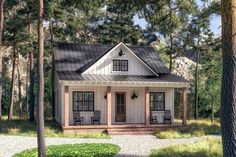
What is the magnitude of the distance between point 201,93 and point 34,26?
685 inches

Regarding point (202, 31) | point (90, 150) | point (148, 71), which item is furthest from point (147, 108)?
point (202, 31)

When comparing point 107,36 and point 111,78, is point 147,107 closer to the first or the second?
point 111,78

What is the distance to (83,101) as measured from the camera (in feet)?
90.6

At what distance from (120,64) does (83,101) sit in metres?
3.53

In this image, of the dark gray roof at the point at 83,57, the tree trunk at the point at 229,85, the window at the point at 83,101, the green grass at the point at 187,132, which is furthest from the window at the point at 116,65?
the tree trunk at the point at 229,85

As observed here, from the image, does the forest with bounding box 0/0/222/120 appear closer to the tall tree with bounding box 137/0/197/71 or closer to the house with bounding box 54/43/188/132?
the tall tree with bounding box 137/0/197/71

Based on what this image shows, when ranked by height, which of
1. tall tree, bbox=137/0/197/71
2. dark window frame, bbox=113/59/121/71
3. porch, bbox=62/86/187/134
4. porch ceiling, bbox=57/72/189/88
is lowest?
porch, bbox=62/86/187/134

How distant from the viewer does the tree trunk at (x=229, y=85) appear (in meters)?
11.6

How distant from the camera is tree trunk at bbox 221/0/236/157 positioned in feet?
38.1

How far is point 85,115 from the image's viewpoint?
2753 cm

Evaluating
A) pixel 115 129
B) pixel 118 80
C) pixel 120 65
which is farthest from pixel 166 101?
pixel 115 129

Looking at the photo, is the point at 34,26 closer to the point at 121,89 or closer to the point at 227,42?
the point at 121,89

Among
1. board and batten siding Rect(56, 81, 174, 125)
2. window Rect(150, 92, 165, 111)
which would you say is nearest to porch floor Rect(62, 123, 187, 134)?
board and batten siding Rect(56, 81, 174, 125)

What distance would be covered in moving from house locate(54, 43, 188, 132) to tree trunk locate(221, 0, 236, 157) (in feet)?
47.2
